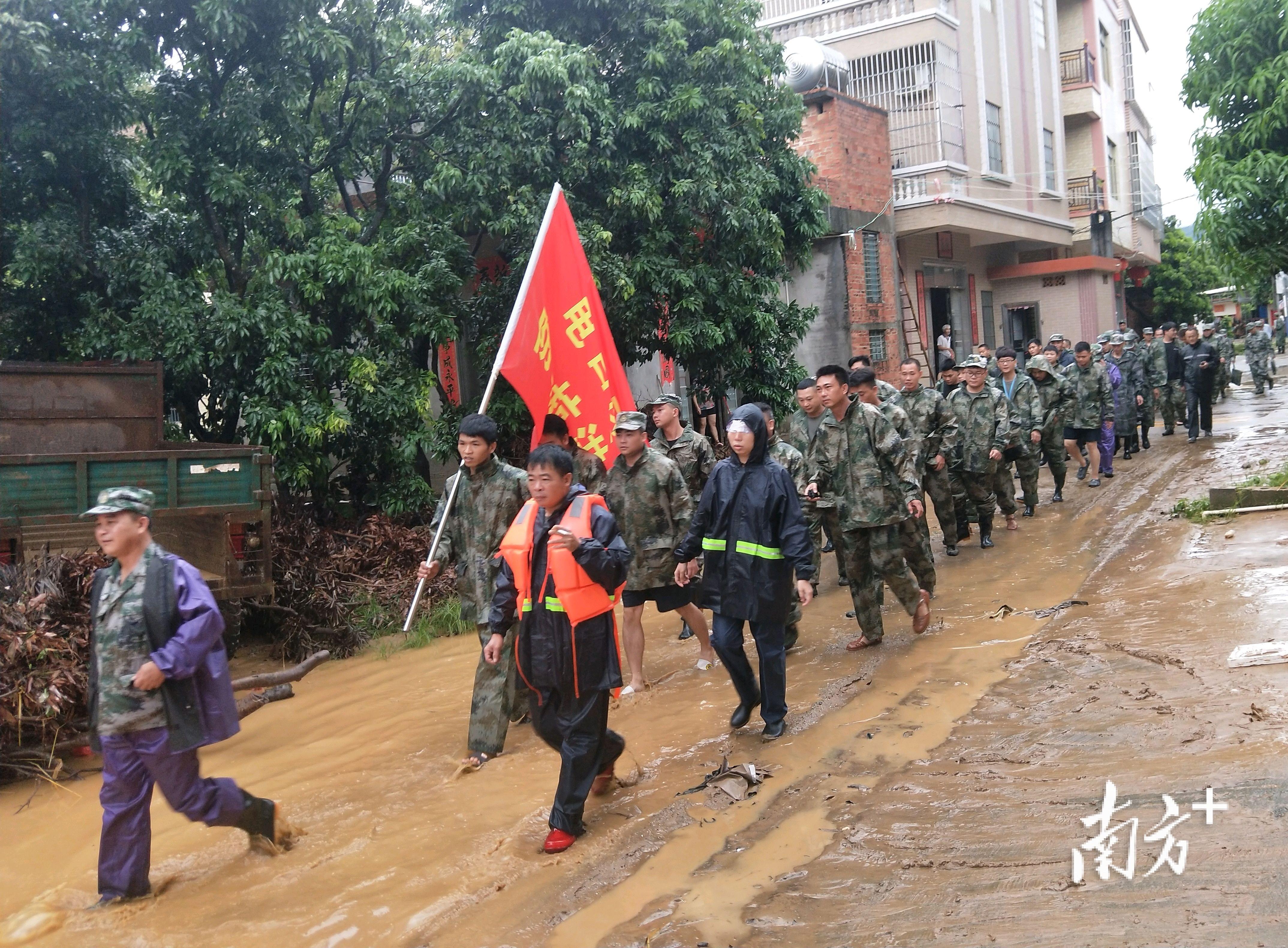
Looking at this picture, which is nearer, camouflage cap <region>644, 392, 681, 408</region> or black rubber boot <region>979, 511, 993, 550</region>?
camouflage cap <region>644, 392, 681, 408</region>

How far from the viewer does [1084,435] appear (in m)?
14.1

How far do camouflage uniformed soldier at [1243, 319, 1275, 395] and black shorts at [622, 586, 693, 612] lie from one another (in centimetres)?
2210

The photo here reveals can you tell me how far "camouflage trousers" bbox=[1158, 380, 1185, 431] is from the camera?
18.2m

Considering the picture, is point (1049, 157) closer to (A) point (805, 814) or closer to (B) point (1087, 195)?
(B) point (1087, 195)

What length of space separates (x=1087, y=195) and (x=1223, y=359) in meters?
10.1

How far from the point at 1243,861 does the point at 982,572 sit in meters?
6.05

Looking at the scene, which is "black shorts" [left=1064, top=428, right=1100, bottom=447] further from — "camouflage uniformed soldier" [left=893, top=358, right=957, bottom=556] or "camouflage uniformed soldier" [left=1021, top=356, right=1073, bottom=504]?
"camouflage uniformed soldier" [left=893, top=358, right=957, bottom=556]

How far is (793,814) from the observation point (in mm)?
4746

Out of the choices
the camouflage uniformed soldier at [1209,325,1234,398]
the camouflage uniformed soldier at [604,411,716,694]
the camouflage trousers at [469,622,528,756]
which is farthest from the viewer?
the camouflage uniformed soldier at [1209,325,1234,398]

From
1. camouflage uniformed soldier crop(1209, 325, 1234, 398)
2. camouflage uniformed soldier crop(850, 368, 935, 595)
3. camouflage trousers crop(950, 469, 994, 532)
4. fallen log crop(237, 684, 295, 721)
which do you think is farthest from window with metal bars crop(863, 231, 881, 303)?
fallen log crop(237, 684, 295, 721)

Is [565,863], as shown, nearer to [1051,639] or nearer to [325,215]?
[1051,639]

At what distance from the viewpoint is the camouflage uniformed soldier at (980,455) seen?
10.9 meters

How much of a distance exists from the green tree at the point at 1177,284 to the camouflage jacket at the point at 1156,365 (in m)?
23.4

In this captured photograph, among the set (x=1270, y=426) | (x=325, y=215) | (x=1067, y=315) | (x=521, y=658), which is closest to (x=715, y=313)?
(x=325, y=215)
